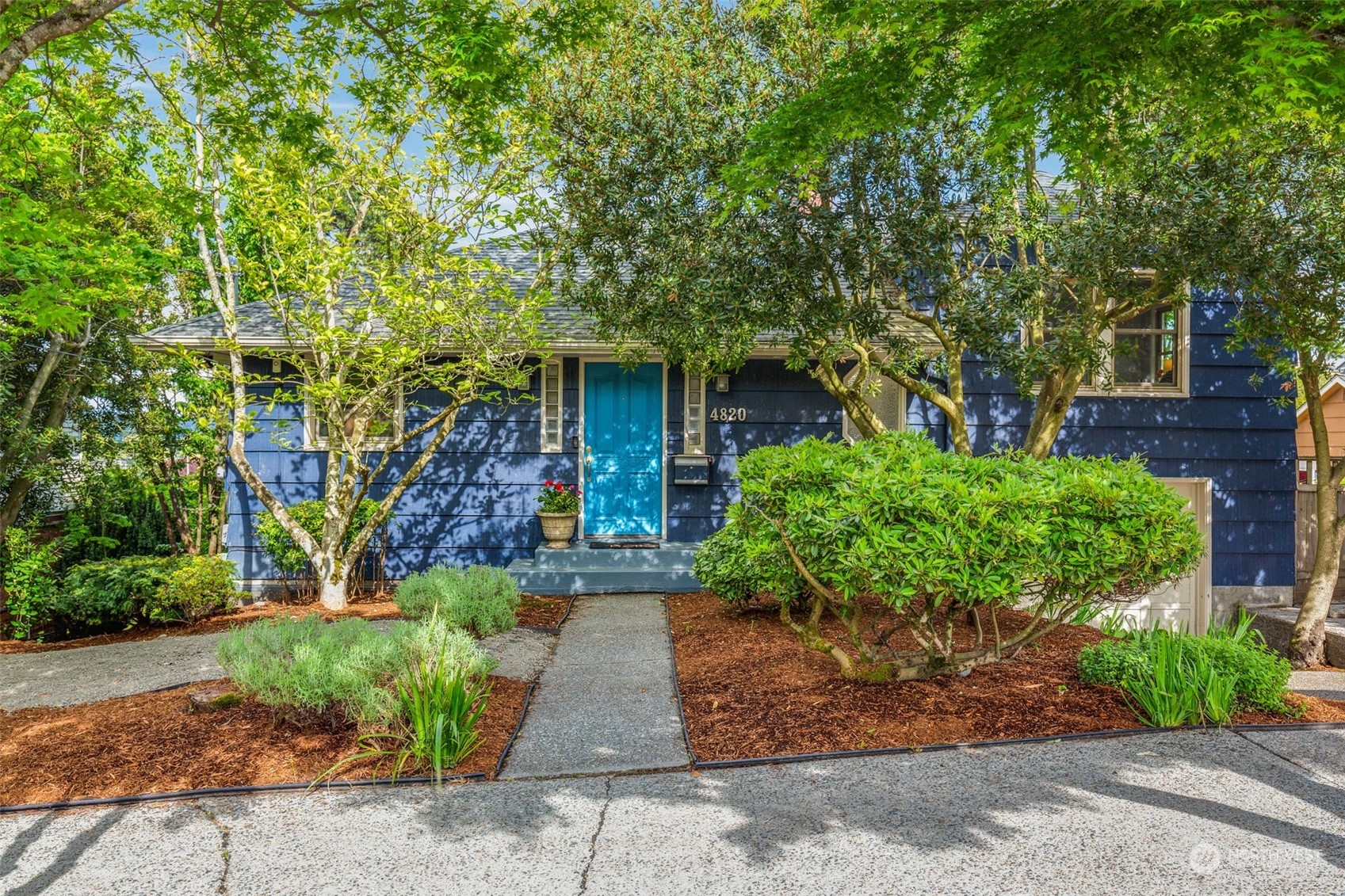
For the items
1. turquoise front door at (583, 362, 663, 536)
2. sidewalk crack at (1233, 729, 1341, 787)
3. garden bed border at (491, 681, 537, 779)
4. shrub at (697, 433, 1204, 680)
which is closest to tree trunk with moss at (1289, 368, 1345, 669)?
shrub at (697, 433, 1204, 680)

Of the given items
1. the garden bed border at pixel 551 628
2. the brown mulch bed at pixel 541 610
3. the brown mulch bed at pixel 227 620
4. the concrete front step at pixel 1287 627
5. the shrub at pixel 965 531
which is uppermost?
the shrub at pixel 965 531

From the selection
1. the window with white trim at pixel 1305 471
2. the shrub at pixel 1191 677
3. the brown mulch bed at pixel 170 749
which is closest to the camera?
the brown mulch bed at pixel 170 749

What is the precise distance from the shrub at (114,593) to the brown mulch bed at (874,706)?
5.56m

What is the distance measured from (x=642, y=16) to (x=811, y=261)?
92.3 inches

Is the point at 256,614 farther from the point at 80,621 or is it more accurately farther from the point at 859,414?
the point at 859,414

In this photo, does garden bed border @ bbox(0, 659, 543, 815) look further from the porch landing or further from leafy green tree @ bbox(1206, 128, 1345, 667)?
leafy green tree @ bbox(1206, 128, 1345, 667)

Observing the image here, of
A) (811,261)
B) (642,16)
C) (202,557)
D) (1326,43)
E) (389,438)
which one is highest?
(642,16)

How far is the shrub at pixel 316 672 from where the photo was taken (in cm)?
399

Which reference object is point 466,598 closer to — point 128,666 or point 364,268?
point 128,666

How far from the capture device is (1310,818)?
10.3 ft

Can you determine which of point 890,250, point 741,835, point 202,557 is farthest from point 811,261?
point 202,557

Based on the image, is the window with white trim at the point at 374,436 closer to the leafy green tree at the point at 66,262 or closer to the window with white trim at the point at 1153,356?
the leafy green tree at the point at 66,262

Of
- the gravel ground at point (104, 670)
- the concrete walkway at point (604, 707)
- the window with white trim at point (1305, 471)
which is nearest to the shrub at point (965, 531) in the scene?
the concrete walkway at point (604, 707)

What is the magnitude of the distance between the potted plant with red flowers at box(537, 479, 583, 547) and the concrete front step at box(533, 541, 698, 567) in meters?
0.23
